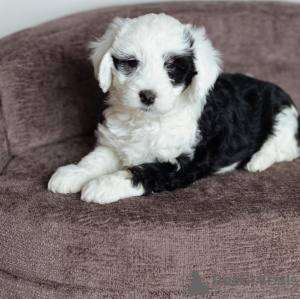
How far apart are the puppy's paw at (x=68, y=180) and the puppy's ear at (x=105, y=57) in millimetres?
508

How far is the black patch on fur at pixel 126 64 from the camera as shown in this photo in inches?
93.1

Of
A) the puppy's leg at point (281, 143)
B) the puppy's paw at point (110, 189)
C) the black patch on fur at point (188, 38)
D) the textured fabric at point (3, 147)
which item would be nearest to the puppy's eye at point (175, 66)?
the black patch on fur at point (188, 38)

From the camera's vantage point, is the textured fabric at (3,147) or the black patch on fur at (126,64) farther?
the textured fabric at (3,147)

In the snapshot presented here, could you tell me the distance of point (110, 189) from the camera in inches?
92.7

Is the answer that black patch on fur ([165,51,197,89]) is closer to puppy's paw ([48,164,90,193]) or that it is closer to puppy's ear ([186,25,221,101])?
puppy's ear ([186,25,221,101])

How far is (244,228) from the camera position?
2223 mm

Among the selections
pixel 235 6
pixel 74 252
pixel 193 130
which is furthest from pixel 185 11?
pixel 74 252

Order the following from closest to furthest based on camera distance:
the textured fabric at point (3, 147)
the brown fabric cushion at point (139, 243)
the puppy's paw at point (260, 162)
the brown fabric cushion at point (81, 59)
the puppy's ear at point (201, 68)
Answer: the brown fabric cushion at point (139, 243)
the puppy's ear at point (201, 68)
the puppy's paw at point (260, 162)
the textured fabric at point (3, 147)
the brown fabric cushion at point (81, 59)

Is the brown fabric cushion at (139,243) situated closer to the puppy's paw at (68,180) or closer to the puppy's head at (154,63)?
the puppy's paw at (68,180)

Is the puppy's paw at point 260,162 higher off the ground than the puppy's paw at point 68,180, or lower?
lower

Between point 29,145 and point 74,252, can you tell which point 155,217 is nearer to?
point 74,252

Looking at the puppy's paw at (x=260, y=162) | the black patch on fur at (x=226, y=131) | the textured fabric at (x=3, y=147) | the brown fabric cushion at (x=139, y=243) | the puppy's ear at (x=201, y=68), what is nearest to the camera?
the brown fabric cushion at (x=139, y=243)

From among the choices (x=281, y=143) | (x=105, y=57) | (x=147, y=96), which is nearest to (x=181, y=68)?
(x=147, y=96)

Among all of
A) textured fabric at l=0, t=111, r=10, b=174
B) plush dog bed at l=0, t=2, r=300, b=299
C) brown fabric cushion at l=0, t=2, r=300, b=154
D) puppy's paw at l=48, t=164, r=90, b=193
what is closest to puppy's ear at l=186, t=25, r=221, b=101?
plush dog bed at l=0, t=2, r=300, b=299
